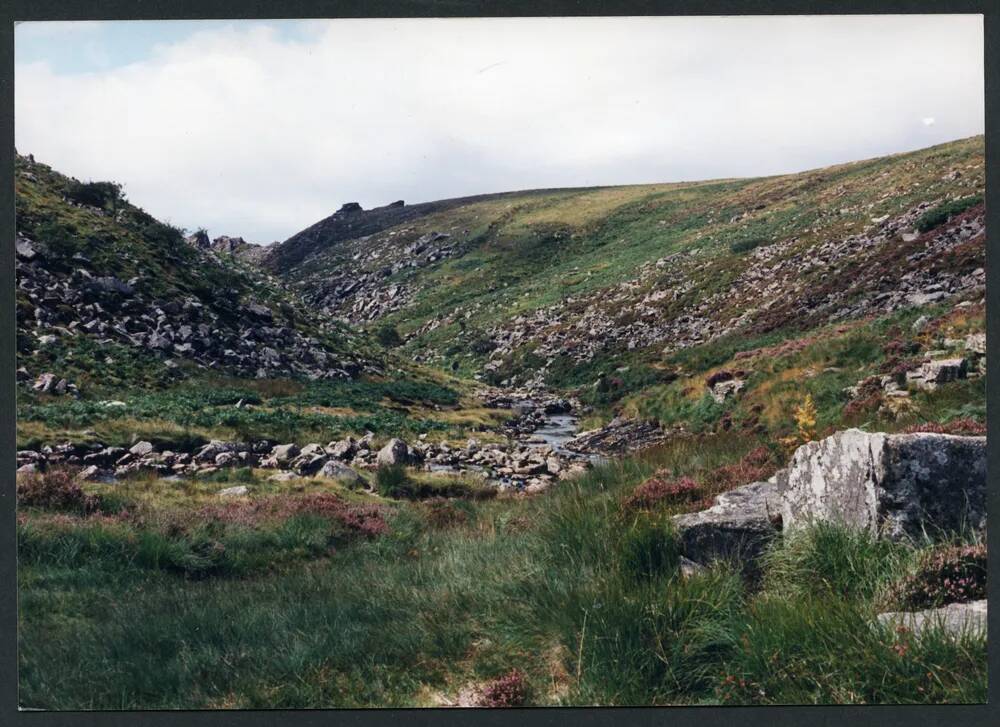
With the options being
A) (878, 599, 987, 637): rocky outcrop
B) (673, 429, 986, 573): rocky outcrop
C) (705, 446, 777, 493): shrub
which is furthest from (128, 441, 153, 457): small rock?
(878, 599, 987, 637): rocky outcrop

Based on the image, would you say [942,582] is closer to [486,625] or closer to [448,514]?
[486,625]

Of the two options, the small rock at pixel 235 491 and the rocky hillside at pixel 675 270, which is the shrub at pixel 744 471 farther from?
the small rock at pixel 235 491

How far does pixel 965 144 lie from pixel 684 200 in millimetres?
4782

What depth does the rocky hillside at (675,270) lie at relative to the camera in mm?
7312

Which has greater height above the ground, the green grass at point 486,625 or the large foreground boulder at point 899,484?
the large foreground boulder at point 899,484

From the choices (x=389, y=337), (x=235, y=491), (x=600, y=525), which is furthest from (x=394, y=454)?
(x=600, y=525)

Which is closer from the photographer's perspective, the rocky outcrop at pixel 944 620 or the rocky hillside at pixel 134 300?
the rocky outcrop at pixel 944 620

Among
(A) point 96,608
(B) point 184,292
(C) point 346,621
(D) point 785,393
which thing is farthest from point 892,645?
(B) point 184,292

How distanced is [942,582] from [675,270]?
205 inches

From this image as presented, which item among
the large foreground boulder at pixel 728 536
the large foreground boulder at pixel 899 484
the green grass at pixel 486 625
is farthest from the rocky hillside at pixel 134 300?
the large foreground boulder at pixel 899 484

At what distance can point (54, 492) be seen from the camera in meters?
6.50

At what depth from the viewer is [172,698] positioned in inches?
201

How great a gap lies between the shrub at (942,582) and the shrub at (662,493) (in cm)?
191

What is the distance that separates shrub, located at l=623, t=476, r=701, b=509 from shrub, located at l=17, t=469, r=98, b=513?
19.3ft
